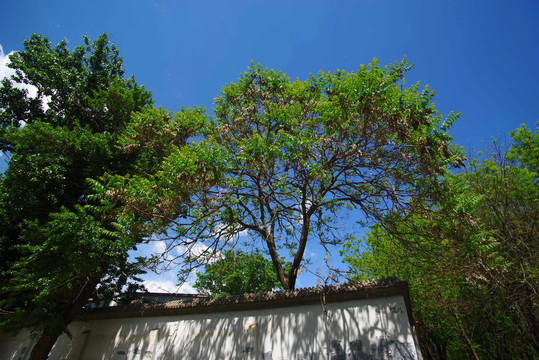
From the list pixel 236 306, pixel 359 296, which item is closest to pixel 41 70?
pixel 236 306

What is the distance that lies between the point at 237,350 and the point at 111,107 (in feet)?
32.4

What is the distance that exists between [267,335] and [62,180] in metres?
8.28

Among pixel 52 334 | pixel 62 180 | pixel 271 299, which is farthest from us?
pixel 62 180

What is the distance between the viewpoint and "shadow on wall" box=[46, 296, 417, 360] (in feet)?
15.9

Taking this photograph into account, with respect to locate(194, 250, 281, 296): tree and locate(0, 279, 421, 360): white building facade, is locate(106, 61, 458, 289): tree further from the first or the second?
Answer: locate(194, 250, 281, 296): tree

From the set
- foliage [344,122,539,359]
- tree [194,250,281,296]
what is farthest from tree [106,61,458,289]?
tree [194,250,281,296]

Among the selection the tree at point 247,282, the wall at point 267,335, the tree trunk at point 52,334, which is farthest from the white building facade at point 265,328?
the tree at point 247,282

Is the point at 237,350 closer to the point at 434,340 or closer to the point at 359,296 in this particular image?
the point at 359,296

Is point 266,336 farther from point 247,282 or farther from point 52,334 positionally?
point 247,282

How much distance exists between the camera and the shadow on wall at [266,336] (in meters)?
4.84

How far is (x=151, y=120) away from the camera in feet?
26.5

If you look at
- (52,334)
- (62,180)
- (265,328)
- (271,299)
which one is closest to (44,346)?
(52,334)

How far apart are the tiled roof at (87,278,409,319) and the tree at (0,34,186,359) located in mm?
1188

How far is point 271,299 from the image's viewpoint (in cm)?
595
